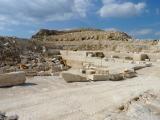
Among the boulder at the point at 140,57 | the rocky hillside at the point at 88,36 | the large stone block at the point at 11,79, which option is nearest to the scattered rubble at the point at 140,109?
the large stone block at the point at 11,79

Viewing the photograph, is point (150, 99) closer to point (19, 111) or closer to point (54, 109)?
point (54, 109)

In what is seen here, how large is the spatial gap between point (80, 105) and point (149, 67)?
1124cm

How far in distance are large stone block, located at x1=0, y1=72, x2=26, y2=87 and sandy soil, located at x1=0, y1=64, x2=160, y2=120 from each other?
0.40 m

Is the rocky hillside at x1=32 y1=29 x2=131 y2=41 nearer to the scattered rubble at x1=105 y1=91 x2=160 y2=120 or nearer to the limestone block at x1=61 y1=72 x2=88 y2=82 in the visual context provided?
the limestone block at x1=61 y1=72 x2=88 y2=82

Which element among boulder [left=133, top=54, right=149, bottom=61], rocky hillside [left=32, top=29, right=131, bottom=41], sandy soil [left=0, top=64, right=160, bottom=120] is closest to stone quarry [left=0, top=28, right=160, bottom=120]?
sandy soil [left=0, top=64, right=160, bottom=120]

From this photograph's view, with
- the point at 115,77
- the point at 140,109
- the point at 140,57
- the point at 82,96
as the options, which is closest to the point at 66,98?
the point at 82,96

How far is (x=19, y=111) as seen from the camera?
30.8 feet

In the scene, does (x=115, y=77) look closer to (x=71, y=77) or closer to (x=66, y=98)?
(x=71, y=77)

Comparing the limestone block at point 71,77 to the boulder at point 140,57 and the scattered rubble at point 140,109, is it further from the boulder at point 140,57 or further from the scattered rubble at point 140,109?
the boulder at point 140,57

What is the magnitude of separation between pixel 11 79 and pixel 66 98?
3206 mm

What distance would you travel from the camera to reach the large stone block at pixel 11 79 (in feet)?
41.9

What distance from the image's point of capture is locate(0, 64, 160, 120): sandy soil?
9242mm

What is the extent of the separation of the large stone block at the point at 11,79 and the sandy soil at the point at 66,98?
1.31ft

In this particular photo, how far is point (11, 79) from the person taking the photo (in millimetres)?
12945
